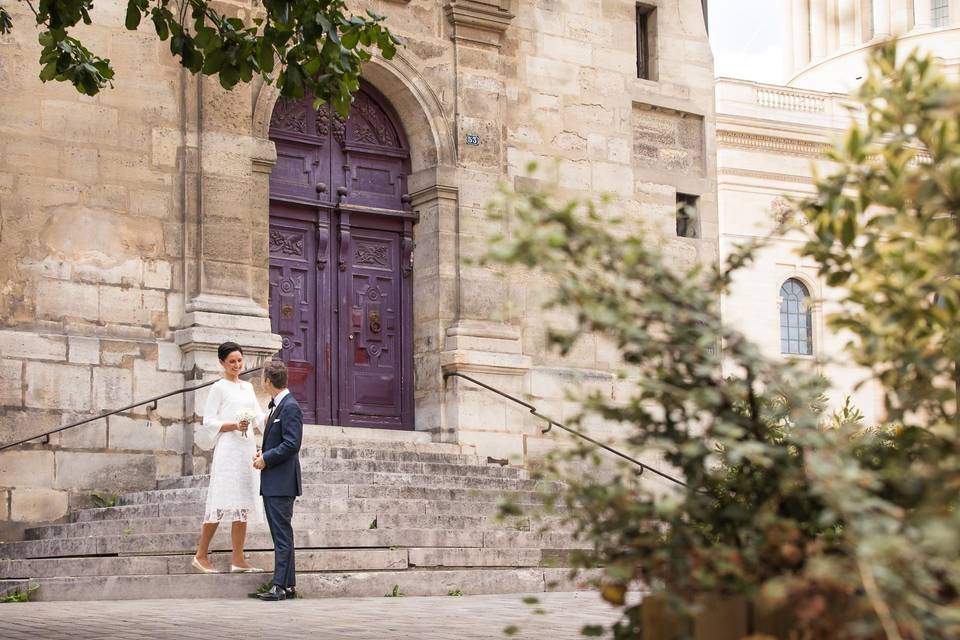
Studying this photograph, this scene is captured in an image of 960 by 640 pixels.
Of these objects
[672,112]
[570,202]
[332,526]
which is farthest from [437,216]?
[570,202]

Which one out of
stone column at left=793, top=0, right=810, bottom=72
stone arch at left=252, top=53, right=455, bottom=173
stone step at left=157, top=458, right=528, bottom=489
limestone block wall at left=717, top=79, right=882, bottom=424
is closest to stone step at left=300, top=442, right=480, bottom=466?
stone step at left=157, top=458, right=528, bottom=489

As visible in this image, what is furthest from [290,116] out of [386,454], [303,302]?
[386,454]

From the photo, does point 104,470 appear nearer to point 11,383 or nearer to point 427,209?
point 11,383

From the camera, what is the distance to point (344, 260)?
1612cm

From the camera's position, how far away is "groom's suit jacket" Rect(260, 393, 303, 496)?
33.8 ft

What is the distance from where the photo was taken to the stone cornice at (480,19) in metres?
16.7

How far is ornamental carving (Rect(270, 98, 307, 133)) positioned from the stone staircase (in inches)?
143

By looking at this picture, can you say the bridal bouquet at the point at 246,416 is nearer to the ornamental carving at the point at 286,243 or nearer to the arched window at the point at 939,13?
the ornamental carving at the point at 286,243

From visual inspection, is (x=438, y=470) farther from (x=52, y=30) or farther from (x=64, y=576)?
(x=52, y=30)

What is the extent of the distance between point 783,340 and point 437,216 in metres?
30.7

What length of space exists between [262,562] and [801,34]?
63.7m

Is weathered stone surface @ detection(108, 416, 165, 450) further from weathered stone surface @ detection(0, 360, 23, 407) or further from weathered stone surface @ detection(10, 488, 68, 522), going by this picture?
weathered stone surface @ detection(0, 360, 23, 407)

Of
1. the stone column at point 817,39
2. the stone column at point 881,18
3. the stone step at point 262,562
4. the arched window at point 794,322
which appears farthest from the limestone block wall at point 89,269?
the stone column at point 817,39

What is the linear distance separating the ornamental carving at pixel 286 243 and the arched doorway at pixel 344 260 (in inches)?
0.4
